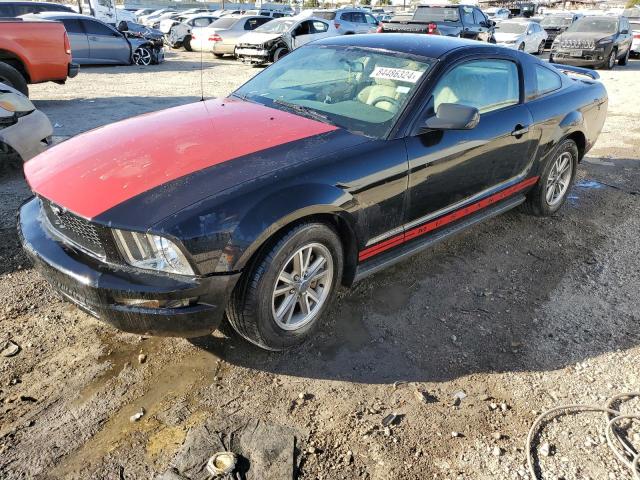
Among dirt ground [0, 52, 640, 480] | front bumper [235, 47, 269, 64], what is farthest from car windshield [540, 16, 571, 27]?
dirt ground [0, 52, 640, 480]

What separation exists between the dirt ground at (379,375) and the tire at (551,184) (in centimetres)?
61

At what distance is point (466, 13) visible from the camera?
15.8 meters

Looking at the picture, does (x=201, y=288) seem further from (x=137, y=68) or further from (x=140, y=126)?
(x=137, y=68)

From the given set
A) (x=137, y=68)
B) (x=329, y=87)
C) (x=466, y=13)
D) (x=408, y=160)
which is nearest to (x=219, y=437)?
(x=408, y=160)

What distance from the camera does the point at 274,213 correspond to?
2486 millimetres

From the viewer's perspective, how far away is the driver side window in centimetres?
345

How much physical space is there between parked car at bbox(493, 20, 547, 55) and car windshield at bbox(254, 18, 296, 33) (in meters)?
7.05

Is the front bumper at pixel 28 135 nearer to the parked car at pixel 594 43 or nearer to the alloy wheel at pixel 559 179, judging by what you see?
the alloy wheel at pixel 559 179

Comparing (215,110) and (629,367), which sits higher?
(215,110)

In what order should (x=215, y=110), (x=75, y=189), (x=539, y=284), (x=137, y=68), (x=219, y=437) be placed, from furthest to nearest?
(x=137, y=68) < (x=539, y=284) < (x=215, y=110) < (x=75, y=189) < (x=219, y=437)

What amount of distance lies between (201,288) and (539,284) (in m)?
2.58

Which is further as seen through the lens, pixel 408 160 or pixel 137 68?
pixel 137 68

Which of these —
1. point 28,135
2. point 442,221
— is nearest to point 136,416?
point 442,221

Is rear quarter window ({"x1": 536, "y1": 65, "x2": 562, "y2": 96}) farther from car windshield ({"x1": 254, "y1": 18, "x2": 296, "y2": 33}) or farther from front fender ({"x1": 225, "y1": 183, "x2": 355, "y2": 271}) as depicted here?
car windshield ({"x1": 254, "y1": 18, "x2": 296, "y2": 33})
